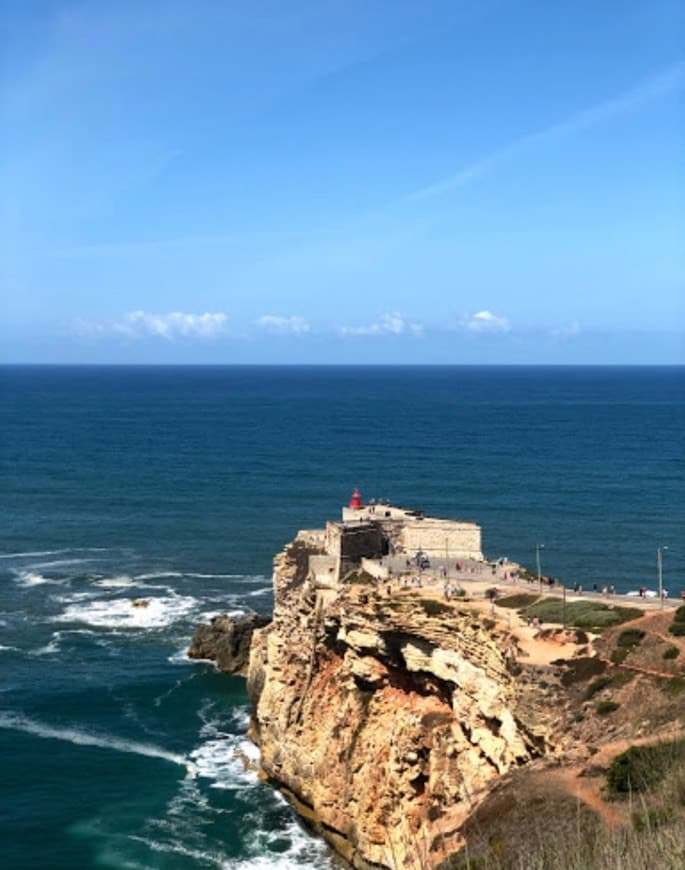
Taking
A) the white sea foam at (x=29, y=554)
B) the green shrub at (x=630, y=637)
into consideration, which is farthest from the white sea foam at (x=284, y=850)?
the white sea foam at (x=29, y=554)

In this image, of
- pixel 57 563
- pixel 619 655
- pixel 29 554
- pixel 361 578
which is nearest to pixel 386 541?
pixel 361 578

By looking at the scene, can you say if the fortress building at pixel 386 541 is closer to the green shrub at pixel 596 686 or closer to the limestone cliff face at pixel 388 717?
the limestone cliff face at pixel 388 717

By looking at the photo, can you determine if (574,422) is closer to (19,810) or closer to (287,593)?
(287,593)

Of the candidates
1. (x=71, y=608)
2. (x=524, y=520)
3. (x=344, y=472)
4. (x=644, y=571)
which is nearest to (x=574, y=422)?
(x=344, y=472)

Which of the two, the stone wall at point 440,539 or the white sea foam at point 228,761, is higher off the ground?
the stone wall at point 440,539

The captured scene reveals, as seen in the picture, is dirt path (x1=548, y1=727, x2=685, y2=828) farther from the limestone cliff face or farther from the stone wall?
the stone wall

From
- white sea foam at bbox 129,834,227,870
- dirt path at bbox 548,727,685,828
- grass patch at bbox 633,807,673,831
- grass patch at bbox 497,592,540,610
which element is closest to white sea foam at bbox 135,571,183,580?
white sea foam at bbox 129,834,227,870
